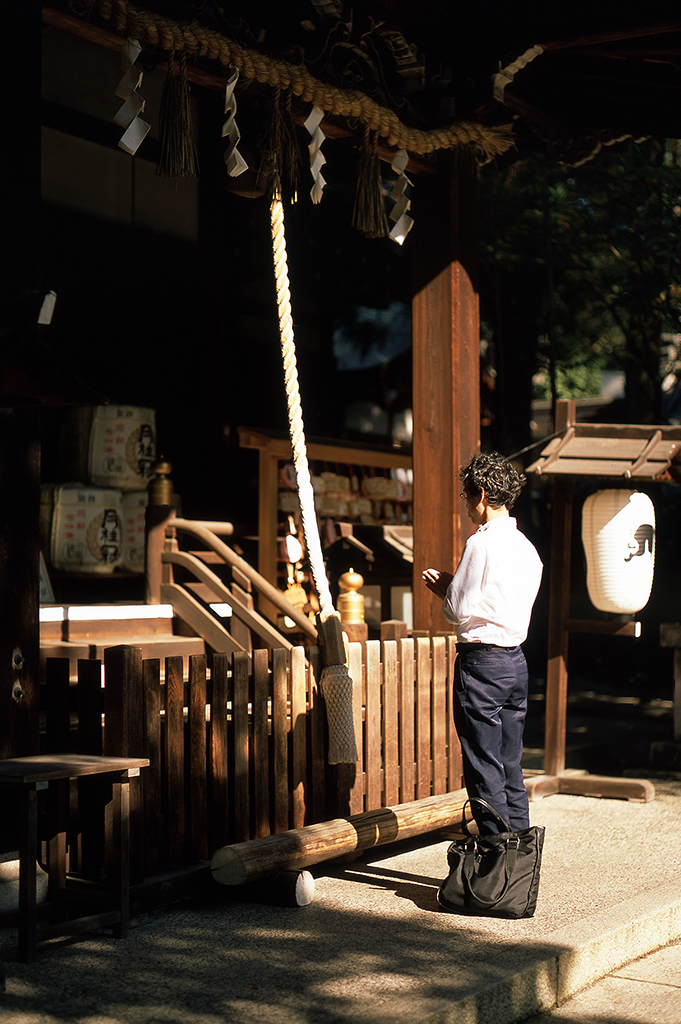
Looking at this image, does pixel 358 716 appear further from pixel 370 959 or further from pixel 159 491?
pixel 159 491

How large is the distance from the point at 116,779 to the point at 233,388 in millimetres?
5805

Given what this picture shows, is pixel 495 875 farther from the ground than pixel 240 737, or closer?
closer

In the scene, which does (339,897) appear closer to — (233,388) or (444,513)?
(444,513)

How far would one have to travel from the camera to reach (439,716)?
6.27 metres

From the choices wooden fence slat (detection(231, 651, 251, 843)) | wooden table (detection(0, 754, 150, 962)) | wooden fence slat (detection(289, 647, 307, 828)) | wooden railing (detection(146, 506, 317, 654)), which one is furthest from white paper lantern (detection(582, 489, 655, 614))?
wooden table (detection(0, 754, 150, 962))

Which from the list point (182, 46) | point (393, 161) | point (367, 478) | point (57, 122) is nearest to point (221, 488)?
point (367, 478)

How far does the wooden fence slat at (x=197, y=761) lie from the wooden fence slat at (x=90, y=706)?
1.39 feet

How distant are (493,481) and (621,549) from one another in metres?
2.50

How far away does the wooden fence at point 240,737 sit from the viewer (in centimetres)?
452

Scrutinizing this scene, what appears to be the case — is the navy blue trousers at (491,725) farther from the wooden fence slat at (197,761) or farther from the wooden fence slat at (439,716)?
the wooden fence slat at (439,716)

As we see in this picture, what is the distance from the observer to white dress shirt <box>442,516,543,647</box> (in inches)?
186

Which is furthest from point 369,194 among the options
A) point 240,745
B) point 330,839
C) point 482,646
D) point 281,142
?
point 330,839

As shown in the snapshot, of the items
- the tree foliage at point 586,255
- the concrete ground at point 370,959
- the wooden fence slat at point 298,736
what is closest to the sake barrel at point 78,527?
the wooden fence slat at point 298,736

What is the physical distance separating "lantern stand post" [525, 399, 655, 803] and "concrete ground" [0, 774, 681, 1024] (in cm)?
177
